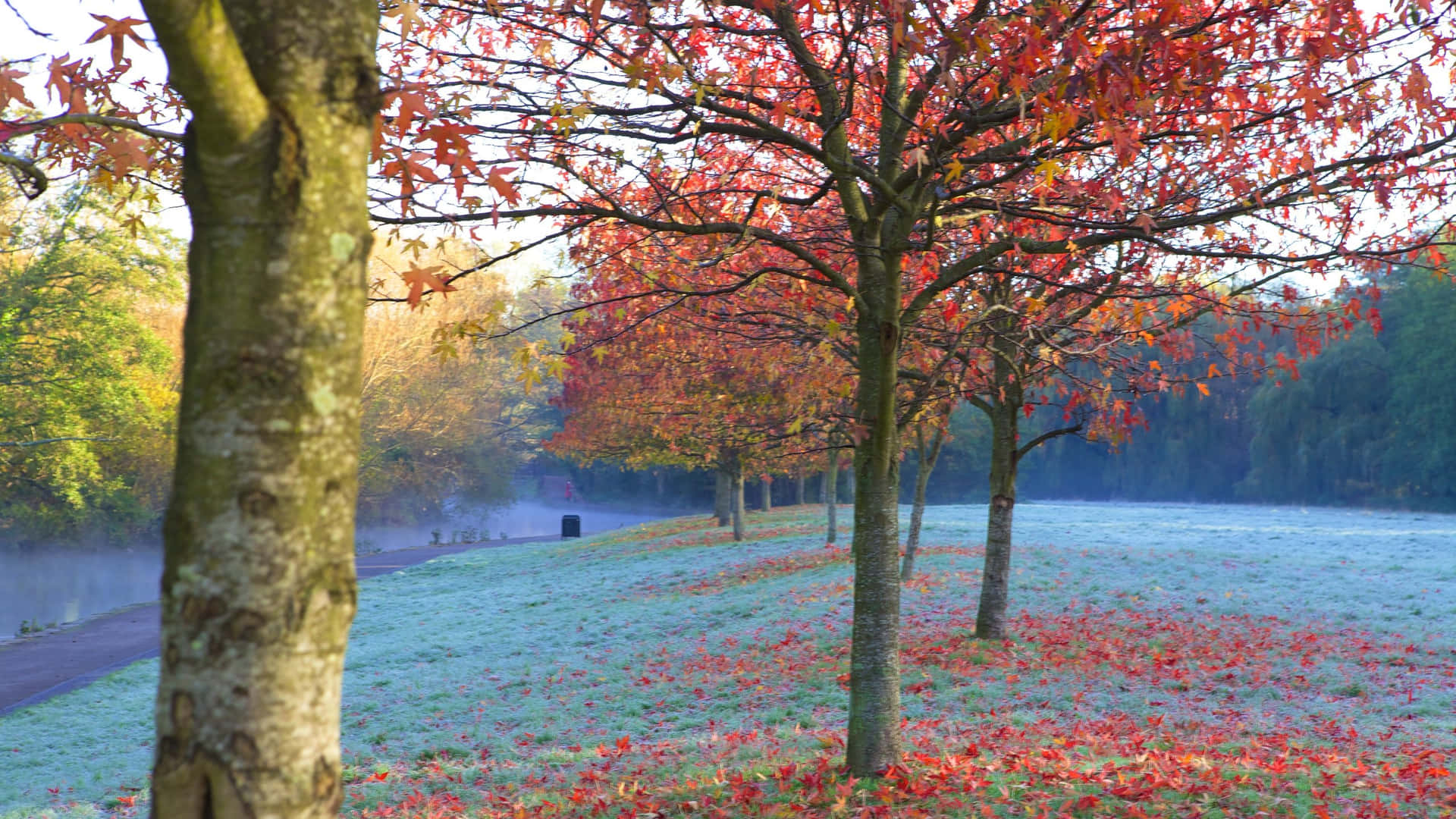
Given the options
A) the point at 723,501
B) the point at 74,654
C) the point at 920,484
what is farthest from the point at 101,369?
the point at 920,484

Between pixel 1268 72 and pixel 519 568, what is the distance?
2393cm

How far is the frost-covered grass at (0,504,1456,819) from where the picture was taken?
20.1 ft

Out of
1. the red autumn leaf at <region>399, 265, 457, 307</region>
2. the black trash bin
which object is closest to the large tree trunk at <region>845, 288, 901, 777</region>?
the red autumn leaf at <region>399, 265, 457, 307</region>

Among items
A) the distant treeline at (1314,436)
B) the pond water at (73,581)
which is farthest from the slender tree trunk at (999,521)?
the pond water at (73,581)

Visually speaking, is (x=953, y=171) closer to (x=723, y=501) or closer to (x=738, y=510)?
(x=738, y=510)

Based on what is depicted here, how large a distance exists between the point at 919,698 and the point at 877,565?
408 cm

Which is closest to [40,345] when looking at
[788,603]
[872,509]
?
[788,603]

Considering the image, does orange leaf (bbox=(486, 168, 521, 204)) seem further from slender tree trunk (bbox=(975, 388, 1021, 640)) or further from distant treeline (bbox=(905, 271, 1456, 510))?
distant treeline (bbox=(905, 271, 1456, 510))

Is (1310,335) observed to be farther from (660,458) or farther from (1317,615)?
(660,458)

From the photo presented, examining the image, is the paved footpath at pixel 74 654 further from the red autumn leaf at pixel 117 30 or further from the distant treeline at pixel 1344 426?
the distant treeline at pixel 1344 426

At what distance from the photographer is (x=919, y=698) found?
944 cm

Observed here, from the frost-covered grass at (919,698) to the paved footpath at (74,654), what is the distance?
76cm

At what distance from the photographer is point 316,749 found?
2.14 metres

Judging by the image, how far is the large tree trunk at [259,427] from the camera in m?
2.04
